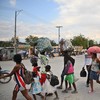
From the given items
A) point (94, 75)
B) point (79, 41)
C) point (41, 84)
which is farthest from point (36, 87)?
point (79, 41)

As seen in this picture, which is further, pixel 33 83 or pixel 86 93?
pixel 86 93

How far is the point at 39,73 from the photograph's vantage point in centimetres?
713

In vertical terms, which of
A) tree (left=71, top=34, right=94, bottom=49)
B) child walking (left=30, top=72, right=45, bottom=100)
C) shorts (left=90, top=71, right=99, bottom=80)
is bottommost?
child walking (left=30, top=72, right=45, bottom=100)

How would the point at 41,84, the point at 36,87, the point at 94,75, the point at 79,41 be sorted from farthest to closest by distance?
the point at 79,41, the point at 94,75, the point at 41,84, the point at 36,87

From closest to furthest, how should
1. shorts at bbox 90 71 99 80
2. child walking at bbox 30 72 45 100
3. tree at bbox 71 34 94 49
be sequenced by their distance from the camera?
child walking at bbox 30 72 45 100
shorts at bbox 90 71 99 80
tree at bbox 71 34 94 49

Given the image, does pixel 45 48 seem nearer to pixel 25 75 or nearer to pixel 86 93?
pixel 25 75

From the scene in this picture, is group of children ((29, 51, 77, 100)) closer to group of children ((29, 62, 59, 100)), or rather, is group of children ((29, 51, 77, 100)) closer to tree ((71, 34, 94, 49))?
group of children ((29, 62, 59, 100))

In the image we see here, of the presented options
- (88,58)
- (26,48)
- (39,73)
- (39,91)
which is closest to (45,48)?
(39,73)

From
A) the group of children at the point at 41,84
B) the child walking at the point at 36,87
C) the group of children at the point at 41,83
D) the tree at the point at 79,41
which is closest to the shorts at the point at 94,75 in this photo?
the group of children at the point at 41,83

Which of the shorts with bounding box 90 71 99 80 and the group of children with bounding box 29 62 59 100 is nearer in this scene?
the group of children with bounding box 29 62 59 100

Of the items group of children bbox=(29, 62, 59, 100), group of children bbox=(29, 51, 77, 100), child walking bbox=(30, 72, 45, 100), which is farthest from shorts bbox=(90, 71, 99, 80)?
child walking bbox=(30, 72, 45, 100)

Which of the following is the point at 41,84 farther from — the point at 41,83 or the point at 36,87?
the point at 36,87

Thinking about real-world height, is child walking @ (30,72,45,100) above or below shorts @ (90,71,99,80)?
below

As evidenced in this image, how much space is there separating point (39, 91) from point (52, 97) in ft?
3.14
